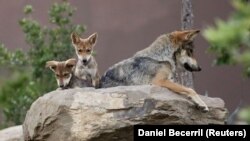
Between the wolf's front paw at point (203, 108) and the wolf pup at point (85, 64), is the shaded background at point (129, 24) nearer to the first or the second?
the wolf pup at point (85, 64)

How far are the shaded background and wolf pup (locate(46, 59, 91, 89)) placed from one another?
4.85 m

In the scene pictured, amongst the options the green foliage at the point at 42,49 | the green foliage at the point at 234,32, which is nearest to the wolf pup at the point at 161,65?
the green foliage at the point at 42,49

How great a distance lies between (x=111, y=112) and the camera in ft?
19.2

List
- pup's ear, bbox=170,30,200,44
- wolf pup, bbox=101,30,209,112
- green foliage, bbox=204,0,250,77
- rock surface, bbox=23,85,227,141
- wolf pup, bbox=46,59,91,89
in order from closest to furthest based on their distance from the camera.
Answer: green foliage, bbox=204,0,250,77 < rock surface, bbox=23,85,227,141 < wolf pup, bbox=101,30,209,112 < pup's ear, bbox=170,30,200,44 < wolf pup, bbox=46,59,91,89

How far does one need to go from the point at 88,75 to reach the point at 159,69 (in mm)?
1204

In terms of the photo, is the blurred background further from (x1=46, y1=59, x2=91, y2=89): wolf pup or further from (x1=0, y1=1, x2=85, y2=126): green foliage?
(x1=46, y1=59, x2=91, y2=89): wolf pup

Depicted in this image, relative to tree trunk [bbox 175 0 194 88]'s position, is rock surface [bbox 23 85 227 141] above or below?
below

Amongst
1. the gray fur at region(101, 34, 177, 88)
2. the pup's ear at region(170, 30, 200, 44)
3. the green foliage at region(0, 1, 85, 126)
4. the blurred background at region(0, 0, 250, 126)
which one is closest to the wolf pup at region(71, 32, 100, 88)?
the gray fur at region(101, 34, 177, 88)

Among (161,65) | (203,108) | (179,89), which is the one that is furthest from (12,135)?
(203,108)

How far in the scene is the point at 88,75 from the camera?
714cm

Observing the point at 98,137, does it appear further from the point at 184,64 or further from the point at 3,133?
the point at 3,133

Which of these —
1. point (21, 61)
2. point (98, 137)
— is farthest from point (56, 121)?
point (21, 61)

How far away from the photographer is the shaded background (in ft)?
38.9

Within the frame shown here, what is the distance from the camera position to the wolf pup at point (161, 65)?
617 cm
